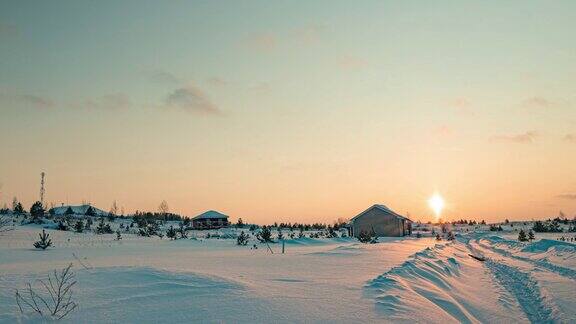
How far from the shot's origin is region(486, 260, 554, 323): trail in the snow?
8.30 metres

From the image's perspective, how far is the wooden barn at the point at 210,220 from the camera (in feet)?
222

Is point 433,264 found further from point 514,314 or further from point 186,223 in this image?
point 186,223

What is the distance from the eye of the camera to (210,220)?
6856 centimetres

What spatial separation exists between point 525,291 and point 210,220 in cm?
6062

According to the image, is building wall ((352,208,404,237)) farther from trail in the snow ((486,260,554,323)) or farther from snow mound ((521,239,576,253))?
trail in the snow ((486,260,554,323))

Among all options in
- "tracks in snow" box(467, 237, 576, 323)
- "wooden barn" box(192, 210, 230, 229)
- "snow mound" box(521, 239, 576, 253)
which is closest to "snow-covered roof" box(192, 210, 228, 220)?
"wooden barn" box(192, 210, 230, 229)

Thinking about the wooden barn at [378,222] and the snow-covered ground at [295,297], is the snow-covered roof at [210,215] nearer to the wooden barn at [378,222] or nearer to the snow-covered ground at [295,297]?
the wooden barn at [378,222]

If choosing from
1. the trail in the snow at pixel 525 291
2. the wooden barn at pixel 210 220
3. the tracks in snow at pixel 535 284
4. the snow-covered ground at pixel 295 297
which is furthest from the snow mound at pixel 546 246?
the wooden barn at pixel 210 220

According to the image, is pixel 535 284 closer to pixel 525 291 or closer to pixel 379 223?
pixel 525 291

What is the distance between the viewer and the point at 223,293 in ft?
22.1

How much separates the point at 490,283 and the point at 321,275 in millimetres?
5988

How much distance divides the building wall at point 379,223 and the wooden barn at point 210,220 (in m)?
25.5

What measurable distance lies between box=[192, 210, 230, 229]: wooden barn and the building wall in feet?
83.7

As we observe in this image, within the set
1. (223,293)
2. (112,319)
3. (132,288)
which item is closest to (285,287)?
(223,293)
